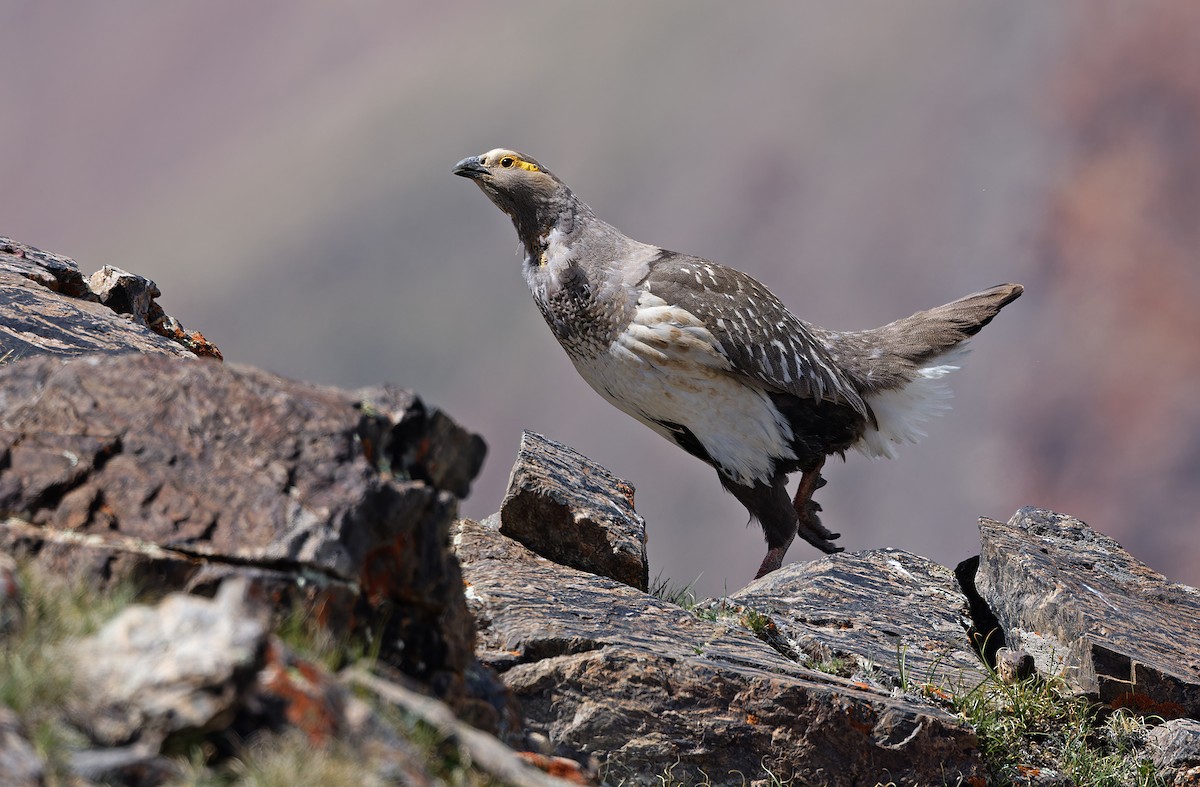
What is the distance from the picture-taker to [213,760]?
2477mm

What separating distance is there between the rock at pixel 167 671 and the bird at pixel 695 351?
17.5 feet

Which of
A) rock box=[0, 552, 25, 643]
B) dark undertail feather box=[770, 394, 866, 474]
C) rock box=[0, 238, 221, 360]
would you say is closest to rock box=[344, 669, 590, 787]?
rock box=[0, 552, 25, 643]

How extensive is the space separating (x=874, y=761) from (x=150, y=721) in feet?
12.0

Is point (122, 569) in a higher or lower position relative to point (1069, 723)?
lower

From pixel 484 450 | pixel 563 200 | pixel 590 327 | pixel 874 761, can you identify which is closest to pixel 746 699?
pixel 874 761

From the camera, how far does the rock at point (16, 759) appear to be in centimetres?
→ 225

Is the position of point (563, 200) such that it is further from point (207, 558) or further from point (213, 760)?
point (213, 760)

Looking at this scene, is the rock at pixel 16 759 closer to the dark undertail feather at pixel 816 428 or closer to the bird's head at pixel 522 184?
the bird's head at pixel 522 184

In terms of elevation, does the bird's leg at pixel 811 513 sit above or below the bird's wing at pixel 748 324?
below

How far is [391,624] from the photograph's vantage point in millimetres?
3322

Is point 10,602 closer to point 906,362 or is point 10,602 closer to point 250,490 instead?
point 250,490

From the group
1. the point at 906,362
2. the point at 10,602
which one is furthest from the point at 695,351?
the point at 10,602

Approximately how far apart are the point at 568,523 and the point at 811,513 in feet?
10.1

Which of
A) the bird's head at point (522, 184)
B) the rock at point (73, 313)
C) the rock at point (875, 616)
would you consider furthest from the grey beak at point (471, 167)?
the rock at point (875, 616)
